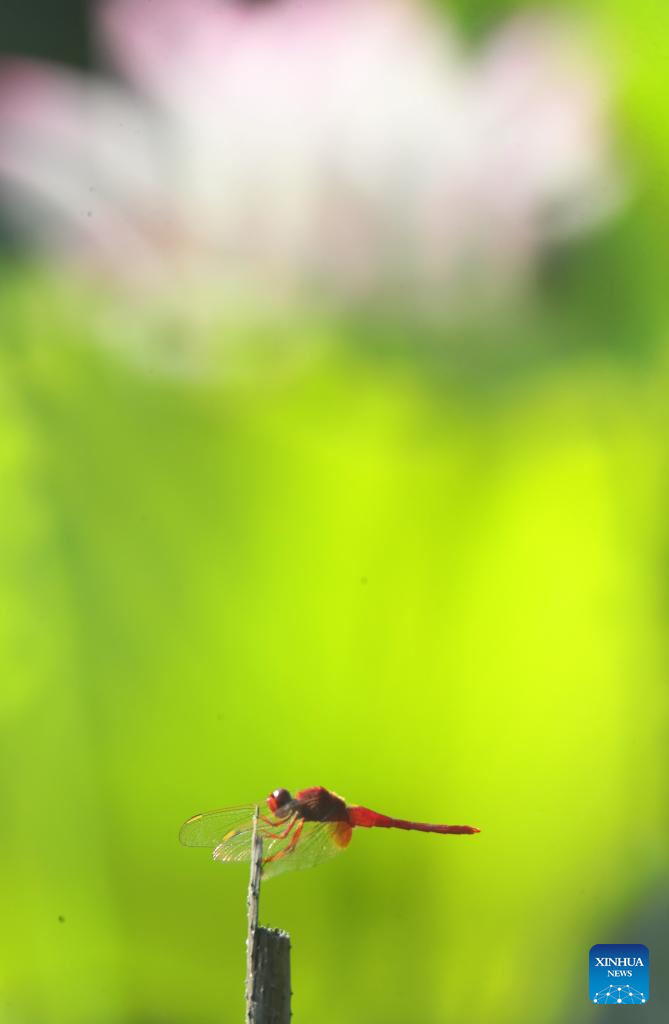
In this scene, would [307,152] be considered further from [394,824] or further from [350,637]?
[394,824]

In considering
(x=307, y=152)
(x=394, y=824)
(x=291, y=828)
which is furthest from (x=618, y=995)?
(x=307, y=152)

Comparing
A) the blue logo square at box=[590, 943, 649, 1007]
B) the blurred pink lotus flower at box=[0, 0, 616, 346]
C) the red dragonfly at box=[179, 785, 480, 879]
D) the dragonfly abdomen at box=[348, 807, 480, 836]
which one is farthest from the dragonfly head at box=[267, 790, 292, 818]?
the blurred pink lotus flower at box=[0, 0, 616, 346]

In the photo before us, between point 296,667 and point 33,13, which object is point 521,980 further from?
point 33,13

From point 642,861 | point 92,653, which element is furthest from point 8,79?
point 642,861

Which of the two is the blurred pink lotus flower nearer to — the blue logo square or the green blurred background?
the green blurred background

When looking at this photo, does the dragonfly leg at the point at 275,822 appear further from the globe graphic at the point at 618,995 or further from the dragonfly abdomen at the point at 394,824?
the globe graphic at the point at 618,995
